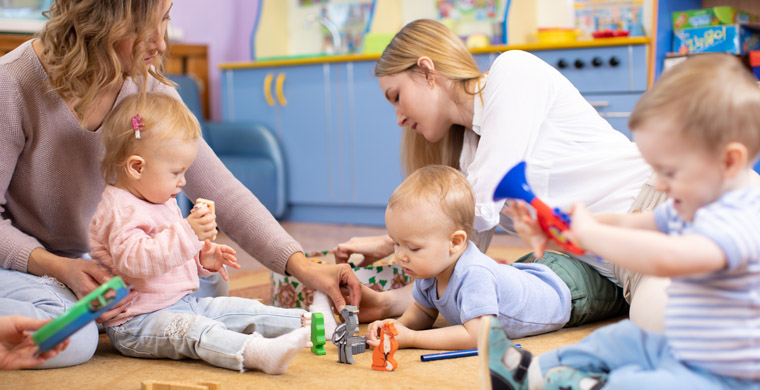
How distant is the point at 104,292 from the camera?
3.15 feet

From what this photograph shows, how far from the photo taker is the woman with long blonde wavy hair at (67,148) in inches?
54.2

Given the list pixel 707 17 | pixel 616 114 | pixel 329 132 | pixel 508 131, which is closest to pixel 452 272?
pixel 508 131

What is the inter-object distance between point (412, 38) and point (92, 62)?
0.64m

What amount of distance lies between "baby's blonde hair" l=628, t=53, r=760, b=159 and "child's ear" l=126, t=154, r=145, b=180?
0.89m

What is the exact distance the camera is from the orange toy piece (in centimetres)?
131

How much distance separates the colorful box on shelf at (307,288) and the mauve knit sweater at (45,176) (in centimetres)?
6

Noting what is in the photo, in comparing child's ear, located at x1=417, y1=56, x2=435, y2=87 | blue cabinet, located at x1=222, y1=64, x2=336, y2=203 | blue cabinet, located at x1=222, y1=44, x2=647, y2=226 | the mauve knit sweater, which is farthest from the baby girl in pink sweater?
blue cabinet, located at x1=222, y1=64, x2=336, y2=203

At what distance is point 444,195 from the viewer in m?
1.37

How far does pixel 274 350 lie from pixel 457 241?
37 centimetres

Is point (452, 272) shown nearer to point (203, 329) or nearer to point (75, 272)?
point (203, 329)

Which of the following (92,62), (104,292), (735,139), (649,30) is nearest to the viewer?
(735,139)

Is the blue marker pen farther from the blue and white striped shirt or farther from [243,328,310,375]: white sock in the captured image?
the blue and white striped shirt

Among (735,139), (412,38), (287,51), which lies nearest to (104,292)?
(735,139)

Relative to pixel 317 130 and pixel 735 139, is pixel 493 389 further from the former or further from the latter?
pixel 317 130
